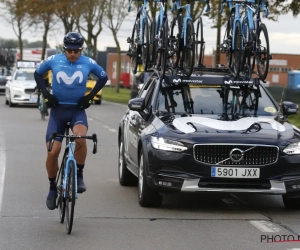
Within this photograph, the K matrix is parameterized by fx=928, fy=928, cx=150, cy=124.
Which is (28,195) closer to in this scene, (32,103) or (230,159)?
(230,159)

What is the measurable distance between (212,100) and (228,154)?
5.26ft

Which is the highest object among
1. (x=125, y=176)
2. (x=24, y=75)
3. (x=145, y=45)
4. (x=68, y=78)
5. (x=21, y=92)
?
(x=68, y=78)

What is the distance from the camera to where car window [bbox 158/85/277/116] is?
36.2ft

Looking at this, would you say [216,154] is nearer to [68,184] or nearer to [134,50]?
[68,184]

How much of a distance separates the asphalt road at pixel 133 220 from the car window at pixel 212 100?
1.06 metres

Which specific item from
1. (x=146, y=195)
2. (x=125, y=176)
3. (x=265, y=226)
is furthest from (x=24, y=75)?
(x=265, y=226)

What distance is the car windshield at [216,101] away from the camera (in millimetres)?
11016

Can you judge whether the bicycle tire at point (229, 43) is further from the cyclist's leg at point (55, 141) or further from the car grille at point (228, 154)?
the cyclist's leg at point (55, 141)

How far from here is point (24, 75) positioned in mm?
38094

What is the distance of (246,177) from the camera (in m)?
9.67

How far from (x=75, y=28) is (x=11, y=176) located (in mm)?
56633

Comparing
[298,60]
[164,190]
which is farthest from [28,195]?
[298,60]

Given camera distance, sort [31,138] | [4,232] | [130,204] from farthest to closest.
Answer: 1. [31,138]
2. [130,204]
3. [4,232]

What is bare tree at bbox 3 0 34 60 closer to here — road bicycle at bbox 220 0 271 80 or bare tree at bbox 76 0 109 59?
bare tree at bbox 76 0 109 59
